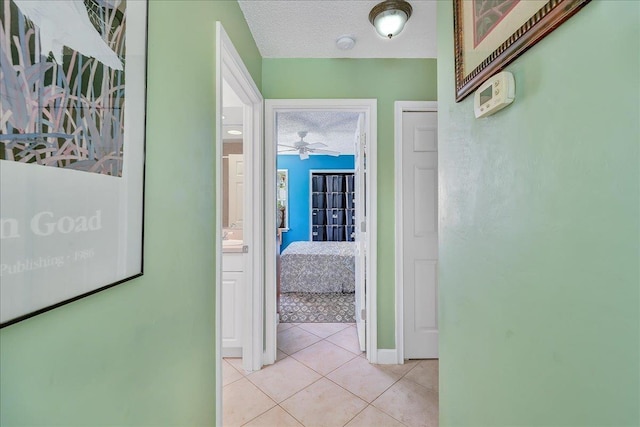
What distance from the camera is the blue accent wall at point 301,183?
650cm

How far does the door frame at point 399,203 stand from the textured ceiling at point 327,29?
1.31 feet

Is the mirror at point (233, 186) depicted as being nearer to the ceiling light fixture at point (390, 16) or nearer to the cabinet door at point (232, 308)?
the cabinet door at point (232, 308)

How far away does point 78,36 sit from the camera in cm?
57

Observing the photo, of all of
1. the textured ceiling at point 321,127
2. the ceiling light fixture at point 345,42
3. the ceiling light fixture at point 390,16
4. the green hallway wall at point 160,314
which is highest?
the textured ceiling at point 321,127

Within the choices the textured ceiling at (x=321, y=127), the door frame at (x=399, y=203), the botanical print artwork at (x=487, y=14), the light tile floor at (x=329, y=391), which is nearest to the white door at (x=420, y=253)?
the door frame at (x=399, y=203)

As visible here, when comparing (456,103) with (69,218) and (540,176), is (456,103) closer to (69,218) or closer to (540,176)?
(540,176)

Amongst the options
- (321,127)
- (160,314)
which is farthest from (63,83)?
(321,127)

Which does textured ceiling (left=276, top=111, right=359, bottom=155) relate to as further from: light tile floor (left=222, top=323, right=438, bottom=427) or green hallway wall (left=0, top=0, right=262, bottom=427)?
light tile floor (left=222, top=323, right=438, bottom=427)

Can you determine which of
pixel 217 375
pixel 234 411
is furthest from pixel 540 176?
pixel 234 411

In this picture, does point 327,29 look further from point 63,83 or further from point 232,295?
point 232,295

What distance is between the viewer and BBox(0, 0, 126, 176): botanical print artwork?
0.45 m

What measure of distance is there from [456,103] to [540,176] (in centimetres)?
53

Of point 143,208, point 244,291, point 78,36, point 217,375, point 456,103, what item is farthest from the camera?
point 244,291

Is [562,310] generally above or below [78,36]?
below
